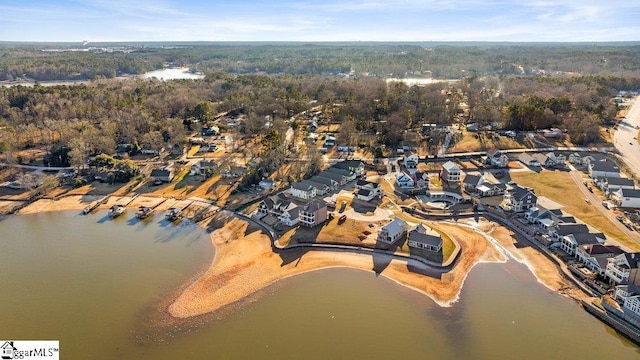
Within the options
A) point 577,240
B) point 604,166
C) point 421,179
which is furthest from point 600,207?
point 421,179

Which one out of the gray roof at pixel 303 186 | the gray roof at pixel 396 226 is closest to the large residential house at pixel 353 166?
the gray roof at pixel 303 186

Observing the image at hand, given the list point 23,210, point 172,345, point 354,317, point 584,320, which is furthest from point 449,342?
point 23,210

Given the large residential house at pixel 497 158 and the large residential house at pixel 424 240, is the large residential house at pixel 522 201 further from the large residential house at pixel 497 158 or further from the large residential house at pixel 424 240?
the large residential house at pixel 497 158

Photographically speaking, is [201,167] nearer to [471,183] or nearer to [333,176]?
[333,176]

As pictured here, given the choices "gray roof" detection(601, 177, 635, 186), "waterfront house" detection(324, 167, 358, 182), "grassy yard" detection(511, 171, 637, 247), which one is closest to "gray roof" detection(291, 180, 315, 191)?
"waterfront house" detection(324, 167, 358, 182)

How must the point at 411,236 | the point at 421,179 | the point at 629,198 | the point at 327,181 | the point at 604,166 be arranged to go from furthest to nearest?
the point at 604,166, the point at 421,179, the point at 327,181, the point at 629,198, the point at 411,236

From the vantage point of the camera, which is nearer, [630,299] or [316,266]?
[630,299]

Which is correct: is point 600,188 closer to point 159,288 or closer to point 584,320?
point 584,320

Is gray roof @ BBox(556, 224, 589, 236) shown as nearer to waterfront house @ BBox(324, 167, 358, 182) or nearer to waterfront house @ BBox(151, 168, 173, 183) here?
waterfront house @ BBox(324, 167, 358, 182)
